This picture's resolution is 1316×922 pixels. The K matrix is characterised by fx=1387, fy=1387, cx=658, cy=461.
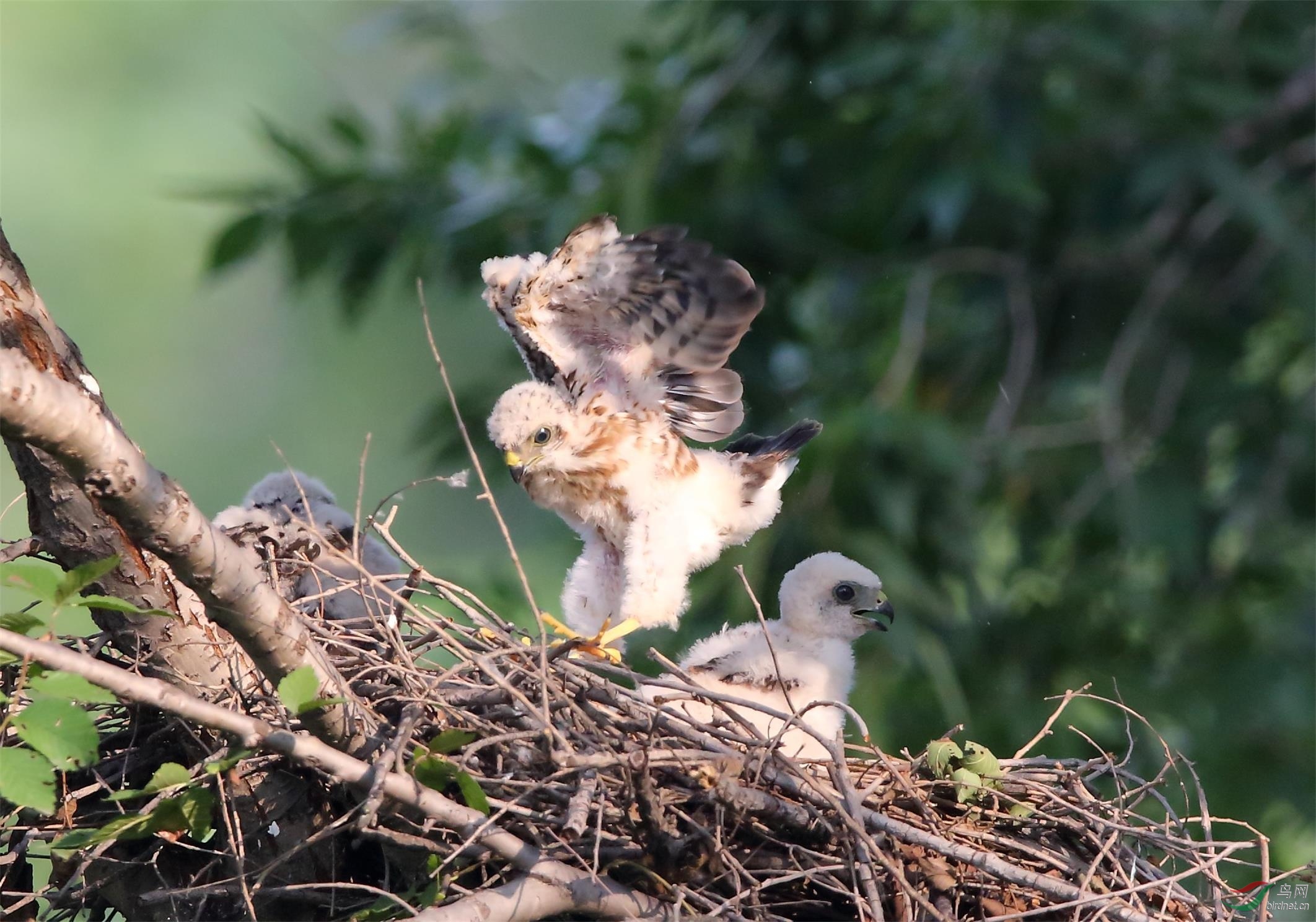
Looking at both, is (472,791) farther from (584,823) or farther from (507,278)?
(507,278)

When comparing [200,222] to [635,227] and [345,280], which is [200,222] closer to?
[345,280]

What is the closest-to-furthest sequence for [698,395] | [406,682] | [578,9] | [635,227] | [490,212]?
[406,682] < [698,395] < [635,227] < [490,212] < [578,9]

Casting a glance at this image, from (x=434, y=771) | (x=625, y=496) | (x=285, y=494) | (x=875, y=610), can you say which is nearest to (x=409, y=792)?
(x=434, y=771)

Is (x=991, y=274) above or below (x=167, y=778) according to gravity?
above

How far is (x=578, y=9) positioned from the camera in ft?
53.2

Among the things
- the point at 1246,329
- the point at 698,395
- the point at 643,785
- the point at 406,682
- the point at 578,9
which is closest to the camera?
the point at 643,785

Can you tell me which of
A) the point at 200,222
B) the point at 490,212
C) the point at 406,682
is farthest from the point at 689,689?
the point at 200,222

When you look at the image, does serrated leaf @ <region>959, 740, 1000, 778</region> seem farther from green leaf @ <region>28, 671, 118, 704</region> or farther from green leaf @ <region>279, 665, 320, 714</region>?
green leaf @ <region>28, 671, 118, 704</region>

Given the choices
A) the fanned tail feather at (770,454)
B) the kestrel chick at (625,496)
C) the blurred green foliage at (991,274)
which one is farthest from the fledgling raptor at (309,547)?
the blurred green foliage at (991,274)

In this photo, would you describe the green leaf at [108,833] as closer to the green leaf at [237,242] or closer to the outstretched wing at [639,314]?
the outstretched wing at [639,314]

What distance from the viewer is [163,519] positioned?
2.14 metres

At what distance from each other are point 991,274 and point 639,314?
4.55 meters

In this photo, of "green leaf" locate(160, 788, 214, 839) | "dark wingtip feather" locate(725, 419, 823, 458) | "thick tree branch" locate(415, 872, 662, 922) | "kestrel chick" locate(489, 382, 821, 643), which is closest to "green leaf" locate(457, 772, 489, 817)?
"thick tree branch" locate(415, 872, 662, 922)

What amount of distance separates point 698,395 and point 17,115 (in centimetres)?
1352
